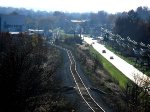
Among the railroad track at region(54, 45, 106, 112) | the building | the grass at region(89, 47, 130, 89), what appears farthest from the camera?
the building

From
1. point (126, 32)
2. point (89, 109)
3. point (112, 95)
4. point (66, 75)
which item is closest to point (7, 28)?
point (126, 32)

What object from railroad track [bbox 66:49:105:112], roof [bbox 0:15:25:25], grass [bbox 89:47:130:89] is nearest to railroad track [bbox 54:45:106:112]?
railroad track [bbox 66:49:105:112]

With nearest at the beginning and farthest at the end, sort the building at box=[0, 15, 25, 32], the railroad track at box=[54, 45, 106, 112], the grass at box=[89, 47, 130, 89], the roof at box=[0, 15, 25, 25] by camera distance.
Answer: the railroad track at box=[54, 45, 106, 112] → the grass at box=[89, 47, 130, 89] → the building at box=[0, 15, 25, 32] → the roof at box=[0, 15, 25, 25]

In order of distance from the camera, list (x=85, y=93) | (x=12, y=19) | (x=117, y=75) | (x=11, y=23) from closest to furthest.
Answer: (x=85, y=93), (x=117, y=75), (x=11, y=23), (x=12, y=19)

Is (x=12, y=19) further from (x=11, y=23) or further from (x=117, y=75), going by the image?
(x=117, y=75)

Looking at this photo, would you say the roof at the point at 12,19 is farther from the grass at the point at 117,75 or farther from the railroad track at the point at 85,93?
the railroad track at the point at 85,93

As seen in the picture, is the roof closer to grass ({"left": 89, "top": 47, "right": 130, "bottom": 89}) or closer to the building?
the building

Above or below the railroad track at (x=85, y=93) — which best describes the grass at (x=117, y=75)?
below

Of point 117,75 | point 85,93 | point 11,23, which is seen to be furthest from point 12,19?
point 85,93

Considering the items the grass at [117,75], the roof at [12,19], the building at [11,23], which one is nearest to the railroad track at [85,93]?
the grass at [117,75]
